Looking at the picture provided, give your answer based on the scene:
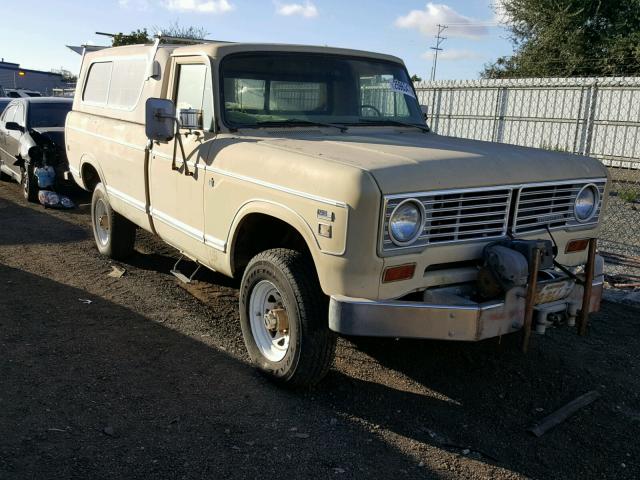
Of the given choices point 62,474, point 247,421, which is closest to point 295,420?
point 247,421

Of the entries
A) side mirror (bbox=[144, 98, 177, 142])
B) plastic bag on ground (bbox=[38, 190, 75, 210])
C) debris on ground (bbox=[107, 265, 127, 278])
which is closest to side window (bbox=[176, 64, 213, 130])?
side mirror (bbox=[144, 98, 177, 142])

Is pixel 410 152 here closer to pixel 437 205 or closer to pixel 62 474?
pixel 437 205

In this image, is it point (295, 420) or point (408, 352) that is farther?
point (408, 352)

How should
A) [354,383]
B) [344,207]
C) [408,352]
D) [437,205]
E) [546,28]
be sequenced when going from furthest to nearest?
[546,28] < [408,352] < [354,383] < [437,205] < [344,207]

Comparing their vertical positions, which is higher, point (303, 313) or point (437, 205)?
point (437, 205)

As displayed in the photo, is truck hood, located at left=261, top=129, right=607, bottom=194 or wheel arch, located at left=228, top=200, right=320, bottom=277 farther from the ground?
truck hood, located at left=261, top=129, right=607, bottom=194

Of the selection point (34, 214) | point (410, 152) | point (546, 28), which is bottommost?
point (34, 214)

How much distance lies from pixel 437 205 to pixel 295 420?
1.48 m

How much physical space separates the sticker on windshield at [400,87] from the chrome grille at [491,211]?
1.86 metres

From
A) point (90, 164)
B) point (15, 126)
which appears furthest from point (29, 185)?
point (90, 164)

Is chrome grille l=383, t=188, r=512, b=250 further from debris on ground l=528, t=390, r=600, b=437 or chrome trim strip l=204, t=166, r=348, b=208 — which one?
debris on ground l=528, t=390, r=600, b=437

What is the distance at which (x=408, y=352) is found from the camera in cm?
477

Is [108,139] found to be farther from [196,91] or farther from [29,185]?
[29,185]

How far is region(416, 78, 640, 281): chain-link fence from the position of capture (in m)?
13.7
